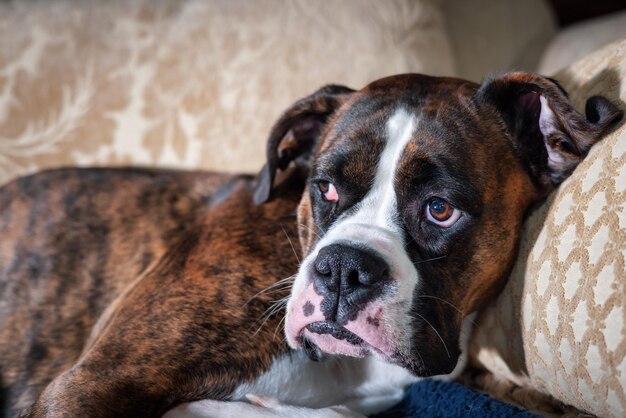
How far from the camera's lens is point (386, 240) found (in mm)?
1518

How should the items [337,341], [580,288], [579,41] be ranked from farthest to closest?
1. [579,41]
2. [337,341]
3. [580,288]

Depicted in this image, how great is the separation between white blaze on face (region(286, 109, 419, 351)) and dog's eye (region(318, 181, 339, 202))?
0.31ft

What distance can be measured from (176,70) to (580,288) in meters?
1.86

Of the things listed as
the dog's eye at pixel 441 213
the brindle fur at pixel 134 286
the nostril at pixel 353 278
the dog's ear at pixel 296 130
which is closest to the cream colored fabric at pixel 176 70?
the brindle fur at pixel 134 286

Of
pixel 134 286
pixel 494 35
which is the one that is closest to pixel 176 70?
pixel 134 286

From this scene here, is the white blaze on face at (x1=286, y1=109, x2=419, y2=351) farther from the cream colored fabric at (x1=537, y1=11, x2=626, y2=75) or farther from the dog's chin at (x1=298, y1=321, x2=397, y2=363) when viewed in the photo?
the cream colored fabric at (x1=537, y1=11, x2=626, y2=75)

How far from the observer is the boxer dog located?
59.0 inches

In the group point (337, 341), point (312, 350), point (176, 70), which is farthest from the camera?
point (176, 70)

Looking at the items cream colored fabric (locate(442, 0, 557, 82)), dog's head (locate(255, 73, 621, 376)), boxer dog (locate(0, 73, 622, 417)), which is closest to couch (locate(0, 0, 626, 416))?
cream colored fabric (locate(442, 0, 557, 82))

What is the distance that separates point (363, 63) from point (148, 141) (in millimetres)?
916

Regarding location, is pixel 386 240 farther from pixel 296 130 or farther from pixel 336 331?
pixel 296 130

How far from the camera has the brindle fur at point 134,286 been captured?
1580 mm

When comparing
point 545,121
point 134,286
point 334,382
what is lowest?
point 334,382

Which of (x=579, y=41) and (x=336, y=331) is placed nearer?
(x=336, y=331)
